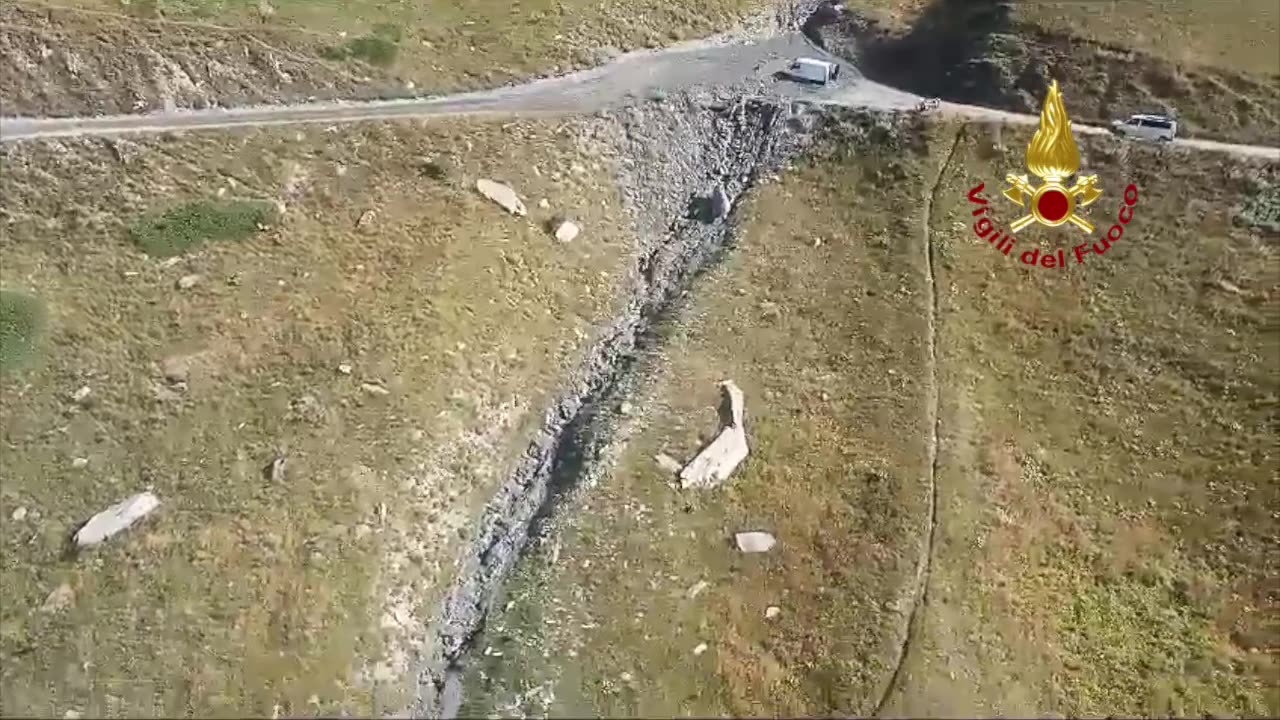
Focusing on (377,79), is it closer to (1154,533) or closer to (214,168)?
(214,168)

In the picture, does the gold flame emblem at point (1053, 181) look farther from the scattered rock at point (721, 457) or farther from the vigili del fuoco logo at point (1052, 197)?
the scattered rock at point (721, 457)

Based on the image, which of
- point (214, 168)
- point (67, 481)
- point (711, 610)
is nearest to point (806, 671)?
point (711, 610)

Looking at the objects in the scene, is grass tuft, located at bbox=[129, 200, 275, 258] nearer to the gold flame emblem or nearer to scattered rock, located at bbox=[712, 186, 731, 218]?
scattered rock, located at bbox=[712, 186, 731, 218]

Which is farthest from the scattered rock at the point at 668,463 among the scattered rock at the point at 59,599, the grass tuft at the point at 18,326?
the grass tuft at the point at 18,326

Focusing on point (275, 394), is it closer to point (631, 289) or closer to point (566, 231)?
point (566, 231)

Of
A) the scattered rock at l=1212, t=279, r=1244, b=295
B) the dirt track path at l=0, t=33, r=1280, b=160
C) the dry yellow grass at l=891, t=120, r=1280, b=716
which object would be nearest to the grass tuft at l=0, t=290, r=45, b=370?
the dirt track path at l=0, t=33, r=1280, b=160
